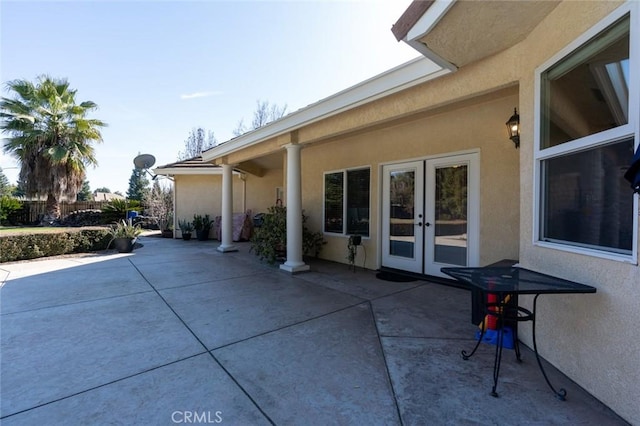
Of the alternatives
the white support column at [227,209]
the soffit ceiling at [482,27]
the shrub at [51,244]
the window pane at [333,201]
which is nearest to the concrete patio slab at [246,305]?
the window pane at [333,201]

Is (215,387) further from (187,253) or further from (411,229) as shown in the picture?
(187,253)

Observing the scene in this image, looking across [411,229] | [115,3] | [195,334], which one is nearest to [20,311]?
[195,334]

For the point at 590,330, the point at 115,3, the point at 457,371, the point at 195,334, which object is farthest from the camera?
the point at 115,3

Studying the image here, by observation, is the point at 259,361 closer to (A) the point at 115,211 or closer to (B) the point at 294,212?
(B) the point at 294,212

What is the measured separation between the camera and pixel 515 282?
7.38 ft

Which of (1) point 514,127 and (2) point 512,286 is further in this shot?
(1) point 514,127

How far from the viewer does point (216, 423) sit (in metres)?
1.90

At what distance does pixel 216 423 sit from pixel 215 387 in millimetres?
401

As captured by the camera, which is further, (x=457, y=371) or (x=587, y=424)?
(x=457, y=371)

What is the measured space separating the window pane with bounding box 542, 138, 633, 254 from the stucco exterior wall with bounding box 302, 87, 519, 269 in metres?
2.03

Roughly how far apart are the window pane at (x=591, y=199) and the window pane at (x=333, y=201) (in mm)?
4850

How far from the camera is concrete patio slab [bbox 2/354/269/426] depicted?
192cm

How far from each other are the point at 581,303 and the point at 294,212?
486 cm

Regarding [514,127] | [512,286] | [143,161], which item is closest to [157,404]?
[512,286]
